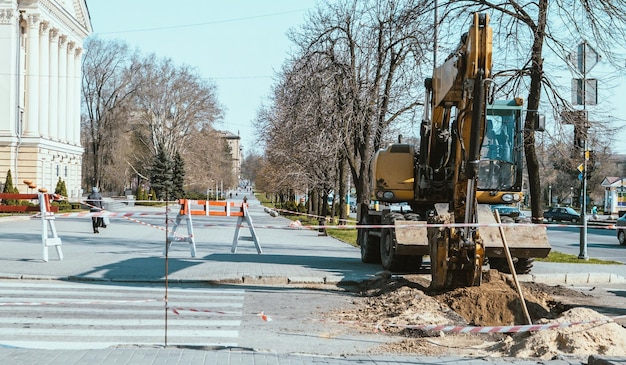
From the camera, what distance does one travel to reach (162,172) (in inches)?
3118

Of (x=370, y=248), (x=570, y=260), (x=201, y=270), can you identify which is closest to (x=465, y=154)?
(x=201, y=270)

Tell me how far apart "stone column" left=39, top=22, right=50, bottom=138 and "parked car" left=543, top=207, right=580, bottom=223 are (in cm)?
4545

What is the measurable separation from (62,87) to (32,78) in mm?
8265

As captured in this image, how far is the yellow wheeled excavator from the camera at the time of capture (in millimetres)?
10594

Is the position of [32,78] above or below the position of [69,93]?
below

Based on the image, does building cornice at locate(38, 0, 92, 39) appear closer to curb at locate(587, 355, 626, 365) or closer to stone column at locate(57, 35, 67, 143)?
stone column at locate(57, 35, 67, 143)

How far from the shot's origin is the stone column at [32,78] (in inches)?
2329

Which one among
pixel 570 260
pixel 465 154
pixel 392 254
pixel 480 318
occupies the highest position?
pixel 465 154

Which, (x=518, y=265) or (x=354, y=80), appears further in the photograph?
(x=354, y=80)

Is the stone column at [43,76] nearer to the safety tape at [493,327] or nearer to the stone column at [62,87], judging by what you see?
the stone column at [62,87]

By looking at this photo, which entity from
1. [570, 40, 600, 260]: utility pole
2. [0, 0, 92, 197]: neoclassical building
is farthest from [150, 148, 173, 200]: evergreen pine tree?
[570, 40, 600, 260]: utility pole

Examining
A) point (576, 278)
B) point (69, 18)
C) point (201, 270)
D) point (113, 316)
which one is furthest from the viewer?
point (69, 18)

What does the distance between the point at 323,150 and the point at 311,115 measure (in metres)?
1.52

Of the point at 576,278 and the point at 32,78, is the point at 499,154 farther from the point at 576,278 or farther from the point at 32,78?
the point at 32,78
